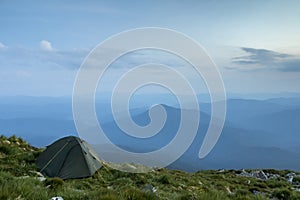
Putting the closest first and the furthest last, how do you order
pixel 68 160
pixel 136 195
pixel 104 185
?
1. pixel 136 195
2. pixel 104 185
3. pixel 68 160

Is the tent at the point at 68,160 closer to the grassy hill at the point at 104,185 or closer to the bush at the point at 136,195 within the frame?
the grassy hill at the point at 104,185

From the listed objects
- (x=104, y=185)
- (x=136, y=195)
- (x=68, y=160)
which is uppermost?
(x=136, y=195)

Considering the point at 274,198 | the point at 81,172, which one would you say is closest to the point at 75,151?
the point at 81,172

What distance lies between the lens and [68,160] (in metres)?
15.2

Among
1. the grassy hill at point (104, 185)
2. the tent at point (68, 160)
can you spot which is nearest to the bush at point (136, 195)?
the grassy hill at point (104, 185)

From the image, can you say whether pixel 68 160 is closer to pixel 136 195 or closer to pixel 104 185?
pixel 104 185

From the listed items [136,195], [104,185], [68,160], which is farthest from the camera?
[68,160]

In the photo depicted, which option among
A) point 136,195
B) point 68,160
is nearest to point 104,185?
point 68,160

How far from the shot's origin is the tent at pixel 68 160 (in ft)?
48.1

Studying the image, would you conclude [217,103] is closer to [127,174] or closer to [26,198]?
[127,174]

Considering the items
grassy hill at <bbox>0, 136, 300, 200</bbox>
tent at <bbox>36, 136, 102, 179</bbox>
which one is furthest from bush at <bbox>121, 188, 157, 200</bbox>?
tent at <bbox>36, 136, 102, 179</bbox>

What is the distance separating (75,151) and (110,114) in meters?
3.01

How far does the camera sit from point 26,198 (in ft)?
18.9

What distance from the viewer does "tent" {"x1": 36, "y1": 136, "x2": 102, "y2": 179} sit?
48.1ft
